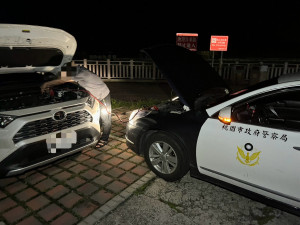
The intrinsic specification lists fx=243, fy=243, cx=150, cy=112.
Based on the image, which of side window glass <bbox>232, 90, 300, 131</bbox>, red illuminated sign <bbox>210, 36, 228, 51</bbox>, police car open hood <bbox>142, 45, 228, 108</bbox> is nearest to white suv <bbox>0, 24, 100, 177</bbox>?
police car open hood <bbox>142, 45, 228, 108</bbox>

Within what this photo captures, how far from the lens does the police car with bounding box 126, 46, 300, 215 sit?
248 centimetres

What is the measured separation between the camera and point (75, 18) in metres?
A: 33.5

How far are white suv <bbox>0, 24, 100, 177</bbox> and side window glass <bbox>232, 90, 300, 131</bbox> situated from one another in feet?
7.33

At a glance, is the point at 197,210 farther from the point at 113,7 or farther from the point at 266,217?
the point at 113,7

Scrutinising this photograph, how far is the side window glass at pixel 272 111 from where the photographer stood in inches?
109

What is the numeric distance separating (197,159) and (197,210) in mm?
609

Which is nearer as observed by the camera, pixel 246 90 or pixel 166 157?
pixel 246 90

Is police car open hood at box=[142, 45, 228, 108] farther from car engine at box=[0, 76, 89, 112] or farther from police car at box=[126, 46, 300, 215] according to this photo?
car engine at box=[0, 76, 89, 112]

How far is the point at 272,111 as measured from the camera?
3506mm

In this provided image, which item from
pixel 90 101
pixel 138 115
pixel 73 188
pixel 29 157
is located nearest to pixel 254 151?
pixel 138 115

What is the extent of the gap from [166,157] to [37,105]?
1.89 m

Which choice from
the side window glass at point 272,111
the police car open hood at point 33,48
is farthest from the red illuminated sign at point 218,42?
the police car open hood at point 33,48

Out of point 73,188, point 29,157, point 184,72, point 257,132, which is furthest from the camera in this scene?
point 184,72

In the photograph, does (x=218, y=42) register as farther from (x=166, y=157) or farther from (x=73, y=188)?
(x=73, y=188)
